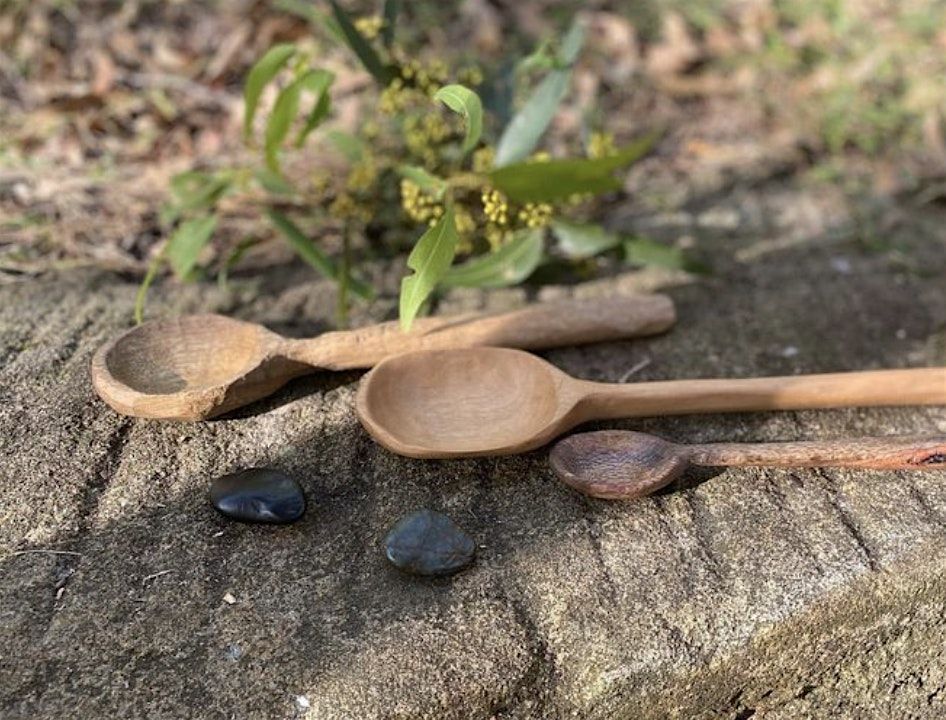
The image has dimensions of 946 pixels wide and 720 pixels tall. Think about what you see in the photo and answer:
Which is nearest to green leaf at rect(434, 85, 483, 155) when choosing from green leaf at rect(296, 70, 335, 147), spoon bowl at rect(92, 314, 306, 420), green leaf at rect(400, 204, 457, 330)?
green leaf at rect(400, 204, 457, 330)

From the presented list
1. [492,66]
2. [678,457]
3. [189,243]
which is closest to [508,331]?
[678,457]

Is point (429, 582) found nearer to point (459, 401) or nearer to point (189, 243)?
point (459, 401)

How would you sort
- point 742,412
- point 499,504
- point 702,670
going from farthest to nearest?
point 742,412 → point 499,504 → point 702,670

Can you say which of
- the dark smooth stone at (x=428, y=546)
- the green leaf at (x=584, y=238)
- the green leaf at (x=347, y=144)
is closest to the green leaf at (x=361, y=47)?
the green leaf at (x=347, y=144)

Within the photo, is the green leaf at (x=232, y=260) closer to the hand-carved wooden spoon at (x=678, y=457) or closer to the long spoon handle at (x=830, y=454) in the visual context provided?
the hand-carved wooden spoon at (x=678, y=457)

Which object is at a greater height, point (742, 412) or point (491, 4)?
point (491, 4)

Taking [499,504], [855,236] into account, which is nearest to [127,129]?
[499,504]

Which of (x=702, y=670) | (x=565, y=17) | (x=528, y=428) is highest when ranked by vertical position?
(x=565, y=17)

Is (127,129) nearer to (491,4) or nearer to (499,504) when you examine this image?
(491,4)
